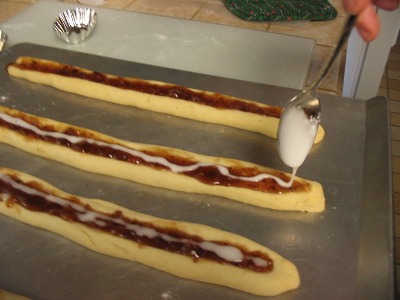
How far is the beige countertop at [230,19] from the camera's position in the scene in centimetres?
177

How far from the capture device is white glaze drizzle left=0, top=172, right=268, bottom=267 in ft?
3.20

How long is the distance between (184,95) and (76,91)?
433 mm

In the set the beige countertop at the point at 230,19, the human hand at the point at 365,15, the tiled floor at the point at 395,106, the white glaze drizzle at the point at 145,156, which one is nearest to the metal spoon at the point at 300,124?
the white glaze drizzle at the point at 145,156

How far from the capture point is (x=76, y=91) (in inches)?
58.1

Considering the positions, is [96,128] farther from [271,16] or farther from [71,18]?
[271,16]

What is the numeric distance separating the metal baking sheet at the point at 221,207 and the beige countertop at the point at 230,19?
1.40 feet

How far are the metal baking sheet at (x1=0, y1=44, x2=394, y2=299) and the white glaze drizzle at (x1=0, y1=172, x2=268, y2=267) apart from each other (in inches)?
3.1

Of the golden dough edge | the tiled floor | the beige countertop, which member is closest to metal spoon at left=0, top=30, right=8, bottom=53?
the beige countertop

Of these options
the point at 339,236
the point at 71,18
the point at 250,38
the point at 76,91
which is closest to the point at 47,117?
the point at 76,91

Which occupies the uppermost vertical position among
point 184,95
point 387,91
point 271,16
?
point 271,16

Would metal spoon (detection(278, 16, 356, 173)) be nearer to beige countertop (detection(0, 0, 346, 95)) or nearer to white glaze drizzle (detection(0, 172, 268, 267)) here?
white glaze drizzle (detection(0, 172, 268, 267))

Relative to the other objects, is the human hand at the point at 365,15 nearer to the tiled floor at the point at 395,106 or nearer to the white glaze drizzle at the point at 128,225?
the white glaze drizzle at the point at 128,225

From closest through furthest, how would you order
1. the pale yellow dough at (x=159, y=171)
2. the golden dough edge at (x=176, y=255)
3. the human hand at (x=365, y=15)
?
the human hand at (x=365, y=15) < the golden dough edge at (x=176, y=255) < the pale yellow dough at (x=159, y=171)

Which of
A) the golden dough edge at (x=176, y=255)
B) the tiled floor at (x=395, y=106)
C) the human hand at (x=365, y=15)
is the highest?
the human hand at (x=365, y=15)
